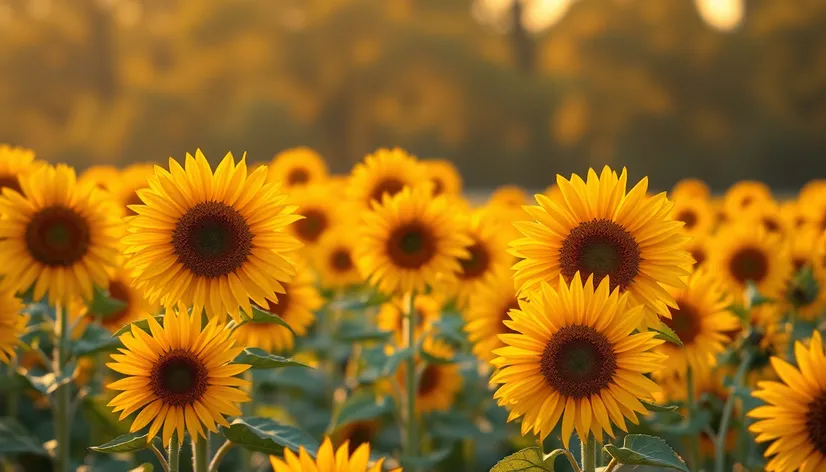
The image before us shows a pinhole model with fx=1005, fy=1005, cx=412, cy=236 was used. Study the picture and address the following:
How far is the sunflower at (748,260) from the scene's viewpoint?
4344 mm

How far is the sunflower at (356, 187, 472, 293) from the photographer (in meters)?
3.75

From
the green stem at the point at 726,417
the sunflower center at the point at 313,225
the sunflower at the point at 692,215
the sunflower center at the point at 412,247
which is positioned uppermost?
the sunflower at the point at 692,215

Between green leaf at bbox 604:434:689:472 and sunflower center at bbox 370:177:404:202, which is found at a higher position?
sunflower center at bbox 370:177:404:202

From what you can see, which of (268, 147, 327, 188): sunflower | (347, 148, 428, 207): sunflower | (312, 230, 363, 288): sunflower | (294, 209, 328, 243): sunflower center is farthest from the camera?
(268, 147, 327, 188): sunflower

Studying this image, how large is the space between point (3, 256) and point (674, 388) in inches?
93.1

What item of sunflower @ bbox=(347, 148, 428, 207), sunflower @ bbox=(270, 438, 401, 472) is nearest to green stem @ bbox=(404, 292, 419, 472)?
sunflower @ bbox=(347, 148, 428, 207)

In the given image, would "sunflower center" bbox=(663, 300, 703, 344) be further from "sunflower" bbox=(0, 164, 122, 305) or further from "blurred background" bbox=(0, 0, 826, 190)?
"blurred background" bbox=(0, 0, 826, 190)

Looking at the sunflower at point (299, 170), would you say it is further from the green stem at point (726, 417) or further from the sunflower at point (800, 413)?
the sunflower at point (800, 413)

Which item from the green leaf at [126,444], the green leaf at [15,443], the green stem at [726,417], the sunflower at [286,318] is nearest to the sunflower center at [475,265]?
the sunflower at [286,318]

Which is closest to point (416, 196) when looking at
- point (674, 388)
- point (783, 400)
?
point (674, 388)

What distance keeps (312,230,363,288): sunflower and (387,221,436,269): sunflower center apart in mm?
1273

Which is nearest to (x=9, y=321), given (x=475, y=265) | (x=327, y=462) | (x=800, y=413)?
(x=327, y=462)

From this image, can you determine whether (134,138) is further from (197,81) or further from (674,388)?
(674,388)

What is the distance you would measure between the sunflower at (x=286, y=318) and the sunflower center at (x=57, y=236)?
29.8 inches
